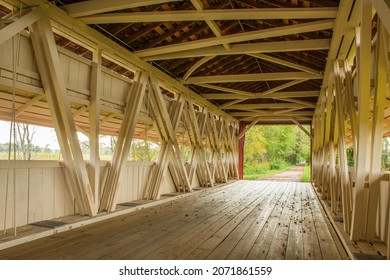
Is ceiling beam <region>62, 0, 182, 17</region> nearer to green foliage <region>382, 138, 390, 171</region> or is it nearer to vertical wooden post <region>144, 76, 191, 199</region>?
vertical wooden post <region>144, 76, 191, 199</region>

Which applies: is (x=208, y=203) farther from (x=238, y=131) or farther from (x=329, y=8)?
(x=238, y=131)

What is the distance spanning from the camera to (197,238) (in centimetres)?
392

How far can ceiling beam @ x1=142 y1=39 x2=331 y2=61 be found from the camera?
5.69m

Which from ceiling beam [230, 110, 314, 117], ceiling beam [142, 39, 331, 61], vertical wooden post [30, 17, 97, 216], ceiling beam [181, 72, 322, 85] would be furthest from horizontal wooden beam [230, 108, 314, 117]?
vertical wooden post [30, 17, 97, 216]

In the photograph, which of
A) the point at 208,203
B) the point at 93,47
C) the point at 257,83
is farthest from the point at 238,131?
the point at 93,47

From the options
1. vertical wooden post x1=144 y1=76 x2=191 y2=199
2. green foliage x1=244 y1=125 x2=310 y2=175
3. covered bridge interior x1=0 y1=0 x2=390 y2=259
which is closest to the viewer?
covered bridge interior x1=0 y1=0 x2=390 y2=259

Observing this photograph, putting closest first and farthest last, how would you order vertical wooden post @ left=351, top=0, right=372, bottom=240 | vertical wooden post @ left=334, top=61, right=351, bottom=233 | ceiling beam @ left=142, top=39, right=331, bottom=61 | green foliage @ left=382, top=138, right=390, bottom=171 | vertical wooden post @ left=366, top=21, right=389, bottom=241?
vertical wooden post @ left=366, top=21, right=389, bottom=241
vertical wooden post @ left=351, top=0, right=372, bottom=240
vertical wooden post @ left=334, top=61, right=351, bottom=233
ceiling beam @ left=142, top=39, right=331, bottom=61
green foliage @ left=382, top=138, right=390, bottom=171

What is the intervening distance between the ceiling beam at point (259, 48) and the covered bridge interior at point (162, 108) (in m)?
0.02

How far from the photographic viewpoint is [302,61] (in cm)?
772

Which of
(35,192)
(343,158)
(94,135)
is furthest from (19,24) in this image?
(343,158)

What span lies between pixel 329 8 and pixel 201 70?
14.9 feet

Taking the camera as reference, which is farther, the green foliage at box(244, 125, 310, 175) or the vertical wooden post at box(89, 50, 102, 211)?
the green foliage at box(244, 125, 310, 175)

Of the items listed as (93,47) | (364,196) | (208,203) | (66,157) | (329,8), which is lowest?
A: (208,203)

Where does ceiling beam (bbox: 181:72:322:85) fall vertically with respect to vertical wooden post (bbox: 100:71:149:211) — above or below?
above
